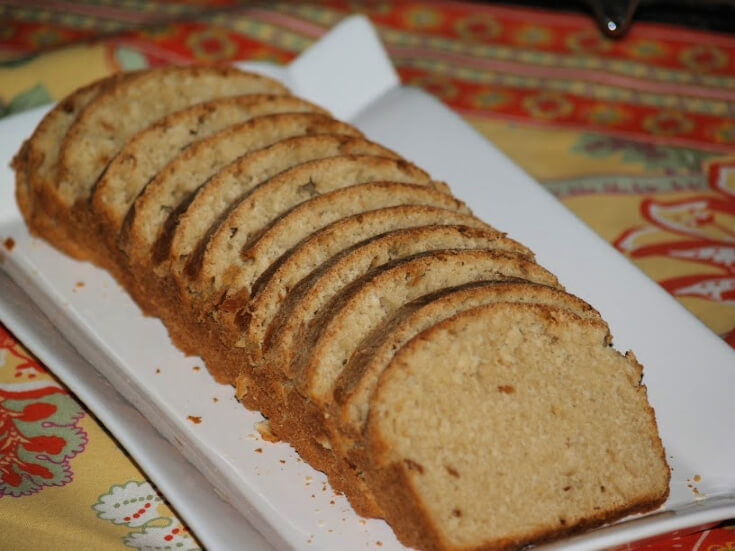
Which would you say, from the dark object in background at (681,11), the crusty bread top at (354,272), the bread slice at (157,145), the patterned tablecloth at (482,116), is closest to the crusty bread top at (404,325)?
the crusty bread top at (354,272)

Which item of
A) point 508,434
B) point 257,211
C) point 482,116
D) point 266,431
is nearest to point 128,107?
point 257,211

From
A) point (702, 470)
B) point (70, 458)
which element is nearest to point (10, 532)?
point (70, 458)

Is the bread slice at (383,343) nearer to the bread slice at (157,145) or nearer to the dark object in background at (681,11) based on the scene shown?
the bread slice at (157,145)

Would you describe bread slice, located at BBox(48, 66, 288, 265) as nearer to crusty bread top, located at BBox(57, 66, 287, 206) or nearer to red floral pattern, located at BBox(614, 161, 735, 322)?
crusty bread top, located at BBox(57, 66, 287, 206)

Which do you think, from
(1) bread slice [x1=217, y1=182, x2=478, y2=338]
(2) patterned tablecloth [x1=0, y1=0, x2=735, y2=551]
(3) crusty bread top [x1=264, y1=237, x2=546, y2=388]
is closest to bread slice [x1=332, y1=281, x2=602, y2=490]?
(3) crusty bread top [x1=264, y1=237, x2=546, y2=388]

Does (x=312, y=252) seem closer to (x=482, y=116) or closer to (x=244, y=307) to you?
(x=244, y=307)
